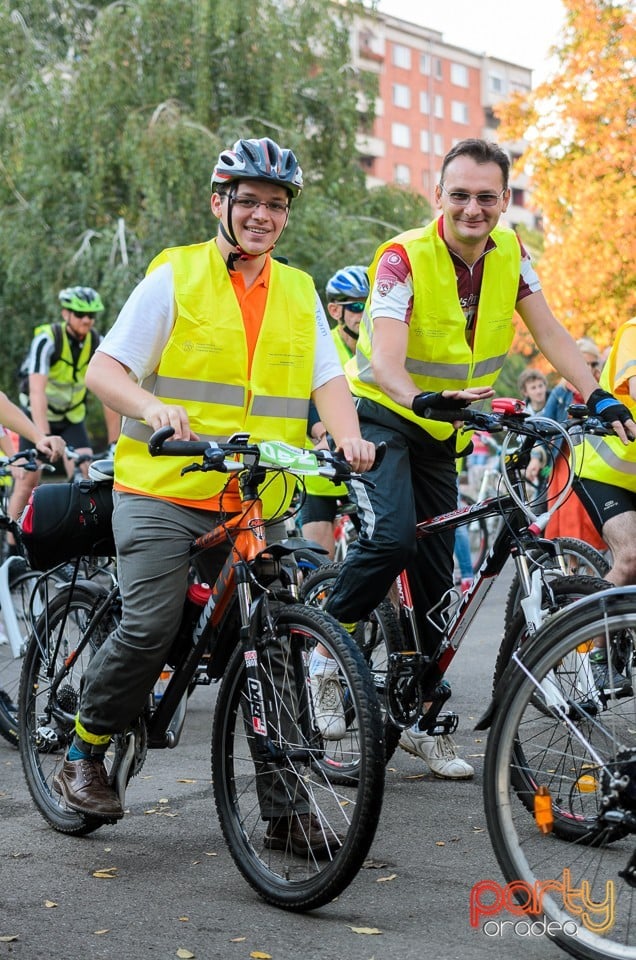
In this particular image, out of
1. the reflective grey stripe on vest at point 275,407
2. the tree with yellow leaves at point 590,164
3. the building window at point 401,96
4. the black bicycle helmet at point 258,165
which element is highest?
the building window at point 401,96

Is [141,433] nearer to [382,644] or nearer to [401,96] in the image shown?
[382,644]

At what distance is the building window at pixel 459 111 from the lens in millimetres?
80125

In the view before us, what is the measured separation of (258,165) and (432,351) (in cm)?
123

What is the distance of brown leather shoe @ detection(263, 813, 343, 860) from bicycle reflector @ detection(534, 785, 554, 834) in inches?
26.3

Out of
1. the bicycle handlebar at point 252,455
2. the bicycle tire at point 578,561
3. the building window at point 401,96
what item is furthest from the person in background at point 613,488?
the building window at point 401,96

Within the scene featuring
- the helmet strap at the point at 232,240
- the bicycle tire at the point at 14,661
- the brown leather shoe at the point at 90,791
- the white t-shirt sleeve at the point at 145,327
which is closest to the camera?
the white t-shirt sleeve at the point at 145,327

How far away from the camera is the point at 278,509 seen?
4270 mm

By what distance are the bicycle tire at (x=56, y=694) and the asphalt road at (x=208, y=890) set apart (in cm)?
12

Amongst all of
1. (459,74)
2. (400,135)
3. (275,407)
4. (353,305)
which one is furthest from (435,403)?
(459,74)

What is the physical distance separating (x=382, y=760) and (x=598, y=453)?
277 centimetres

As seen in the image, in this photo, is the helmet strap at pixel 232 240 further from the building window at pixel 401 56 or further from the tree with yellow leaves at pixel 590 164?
the building window at pixel 401 56

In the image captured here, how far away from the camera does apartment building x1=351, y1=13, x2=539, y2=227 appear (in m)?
74.8

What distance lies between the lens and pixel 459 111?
3179 inches

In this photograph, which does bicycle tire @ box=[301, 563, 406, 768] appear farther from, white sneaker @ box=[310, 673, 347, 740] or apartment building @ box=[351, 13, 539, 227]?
apartment building @ box=[351, 13, 539, 227]
